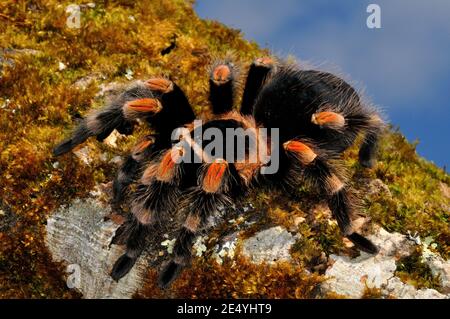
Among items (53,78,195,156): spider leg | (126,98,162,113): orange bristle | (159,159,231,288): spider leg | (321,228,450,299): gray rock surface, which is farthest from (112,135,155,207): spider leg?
(321,228,450,299): gray rock surface

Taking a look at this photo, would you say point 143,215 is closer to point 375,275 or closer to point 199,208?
point 199,208

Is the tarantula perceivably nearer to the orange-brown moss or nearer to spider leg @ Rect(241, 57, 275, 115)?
spider leg @ Rect(241, 57, 275, 115)

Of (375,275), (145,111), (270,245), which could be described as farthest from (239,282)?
(145,111)

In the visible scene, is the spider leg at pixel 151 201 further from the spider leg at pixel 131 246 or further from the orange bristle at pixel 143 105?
the orange bristle at pixel 143 105

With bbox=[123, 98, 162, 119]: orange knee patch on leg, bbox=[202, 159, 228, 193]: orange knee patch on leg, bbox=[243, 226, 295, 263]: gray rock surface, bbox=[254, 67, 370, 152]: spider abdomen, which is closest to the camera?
bbox=[202, 159, 228, 193]: orange knee patch on leg

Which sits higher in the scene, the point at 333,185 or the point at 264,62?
the point at 264,62
